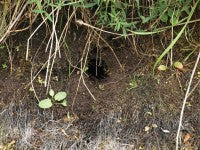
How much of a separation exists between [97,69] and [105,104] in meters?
0.19

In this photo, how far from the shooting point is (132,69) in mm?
1763

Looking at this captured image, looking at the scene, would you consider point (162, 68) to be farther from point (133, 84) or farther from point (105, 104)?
point (105, 104)

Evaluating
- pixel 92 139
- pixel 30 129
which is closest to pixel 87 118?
pixel 92 139

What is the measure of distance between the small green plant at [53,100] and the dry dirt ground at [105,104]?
0.9 inches

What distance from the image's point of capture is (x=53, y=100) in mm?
1714

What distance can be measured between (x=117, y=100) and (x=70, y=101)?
220 mm

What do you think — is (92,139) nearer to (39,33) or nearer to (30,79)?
(30,79)

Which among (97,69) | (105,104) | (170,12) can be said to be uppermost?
(170,12)

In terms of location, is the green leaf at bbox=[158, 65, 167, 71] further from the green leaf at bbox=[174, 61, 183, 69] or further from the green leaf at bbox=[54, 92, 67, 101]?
the green leaf at bbox=[54, 92, 67, 101]

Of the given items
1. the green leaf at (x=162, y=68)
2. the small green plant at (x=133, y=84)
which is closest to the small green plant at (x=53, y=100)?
the small green plant at (x=133, y=84)

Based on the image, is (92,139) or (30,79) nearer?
(92,139)

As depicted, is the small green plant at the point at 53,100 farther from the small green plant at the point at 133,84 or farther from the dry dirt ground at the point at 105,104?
the small green plant at the point at 133,84

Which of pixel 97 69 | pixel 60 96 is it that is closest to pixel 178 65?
pixel 97 69

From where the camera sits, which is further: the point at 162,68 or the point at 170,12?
the point at 162,68
